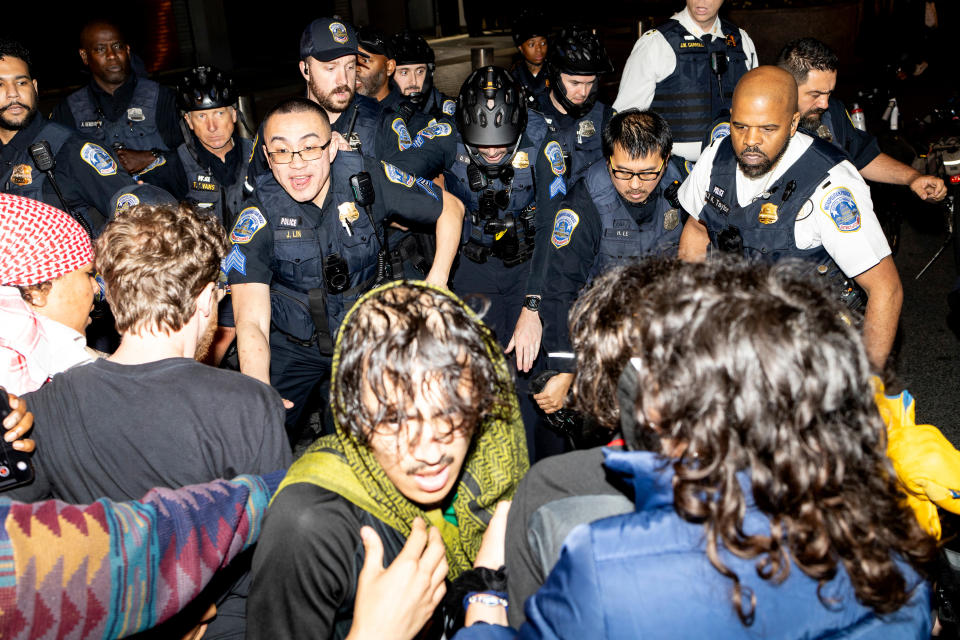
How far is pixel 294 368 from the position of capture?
142 inches

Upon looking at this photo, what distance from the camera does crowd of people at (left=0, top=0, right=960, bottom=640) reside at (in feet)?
3.63

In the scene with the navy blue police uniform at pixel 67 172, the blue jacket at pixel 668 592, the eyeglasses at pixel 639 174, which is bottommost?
the blue jacket at pixel 668 592

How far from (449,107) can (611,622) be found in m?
5.04

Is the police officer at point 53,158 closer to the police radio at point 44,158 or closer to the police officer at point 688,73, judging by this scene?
the police radio at point 44,158

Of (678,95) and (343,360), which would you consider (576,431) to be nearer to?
(343,360)

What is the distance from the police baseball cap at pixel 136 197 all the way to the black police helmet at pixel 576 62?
300cm

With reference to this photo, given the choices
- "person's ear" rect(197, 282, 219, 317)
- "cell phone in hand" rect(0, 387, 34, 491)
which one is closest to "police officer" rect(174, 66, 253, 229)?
"person's ear" rect(197, 282, 219, 317)

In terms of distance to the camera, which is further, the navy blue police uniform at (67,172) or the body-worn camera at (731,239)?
the navy blue police uniform at (67,172)

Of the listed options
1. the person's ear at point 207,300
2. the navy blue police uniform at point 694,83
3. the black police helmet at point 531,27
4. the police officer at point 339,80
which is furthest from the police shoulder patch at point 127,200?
the black police helmet at point 531,27

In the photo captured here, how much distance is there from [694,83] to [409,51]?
97.2 inches

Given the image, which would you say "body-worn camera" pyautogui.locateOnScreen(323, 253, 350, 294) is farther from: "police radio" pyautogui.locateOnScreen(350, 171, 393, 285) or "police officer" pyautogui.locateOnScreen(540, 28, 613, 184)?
"police officer" pyautogui.locateOnScreen(540, 28, 613, 184)

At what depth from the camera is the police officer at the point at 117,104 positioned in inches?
226

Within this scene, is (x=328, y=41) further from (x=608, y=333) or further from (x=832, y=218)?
(x=608, y=333)

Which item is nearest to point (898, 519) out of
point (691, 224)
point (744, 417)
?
point (744, 417)
